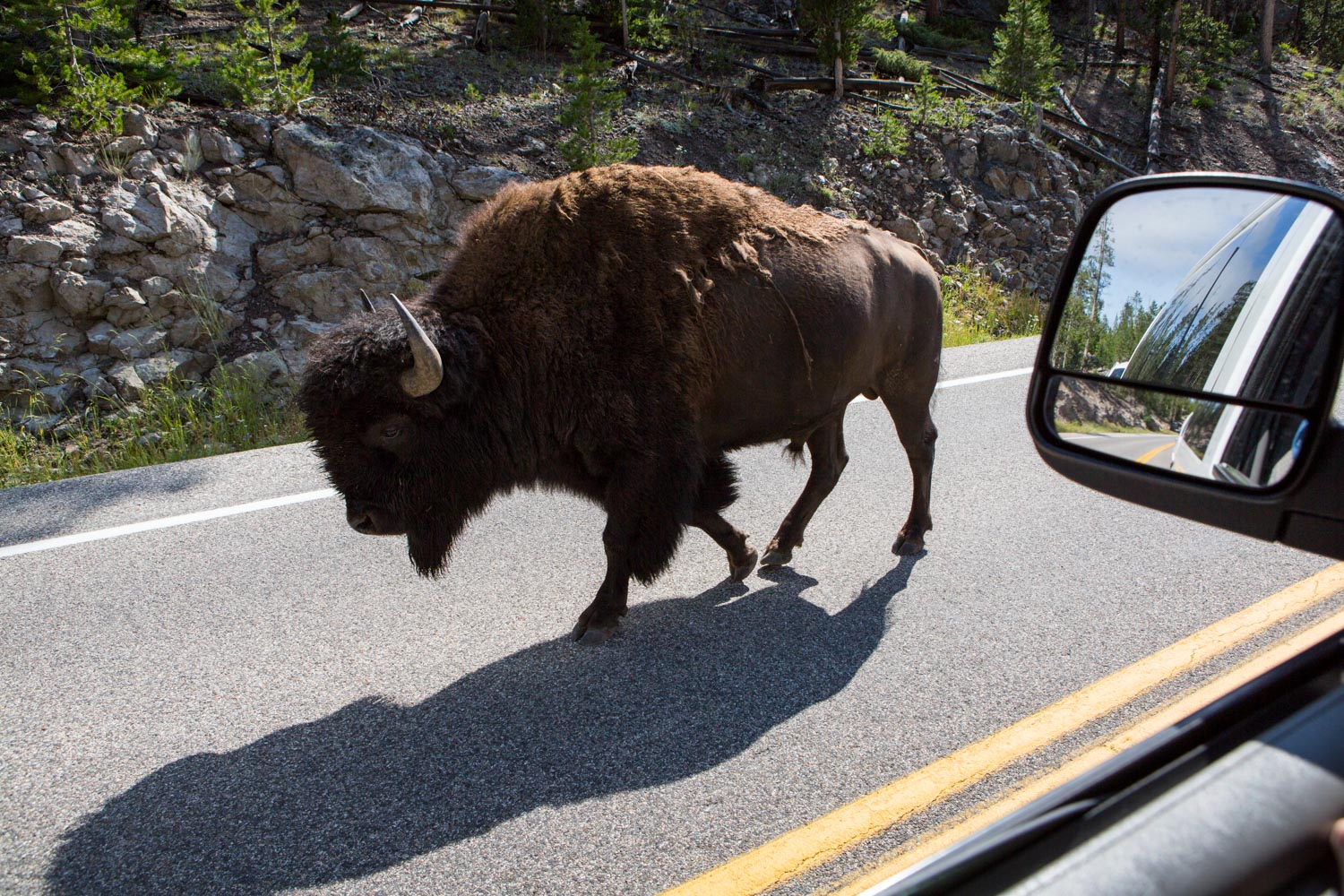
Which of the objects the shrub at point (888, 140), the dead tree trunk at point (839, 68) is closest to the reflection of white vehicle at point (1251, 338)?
the shrub at point (888, 140)

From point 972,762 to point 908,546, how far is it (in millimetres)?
2035

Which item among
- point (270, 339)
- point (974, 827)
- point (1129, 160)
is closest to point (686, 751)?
point (974, 827)

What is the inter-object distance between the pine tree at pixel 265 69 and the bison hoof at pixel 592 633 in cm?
899

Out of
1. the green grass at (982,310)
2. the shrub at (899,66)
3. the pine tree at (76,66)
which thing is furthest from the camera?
the shrub at (899,66)

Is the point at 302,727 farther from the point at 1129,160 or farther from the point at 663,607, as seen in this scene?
the point at 1129,160

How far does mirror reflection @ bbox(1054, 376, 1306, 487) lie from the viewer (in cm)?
178

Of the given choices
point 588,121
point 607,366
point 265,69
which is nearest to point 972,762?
point 607,366

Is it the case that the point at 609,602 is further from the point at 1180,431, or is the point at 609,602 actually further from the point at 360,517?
the point at 1180,431

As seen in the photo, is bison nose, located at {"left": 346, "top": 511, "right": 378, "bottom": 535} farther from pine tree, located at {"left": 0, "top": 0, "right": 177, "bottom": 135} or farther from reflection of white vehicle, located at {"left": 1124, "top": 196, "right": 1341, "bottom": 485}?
pine tree, located at {"left": 0, "top": 0, "right": 177, "bottom": 135}

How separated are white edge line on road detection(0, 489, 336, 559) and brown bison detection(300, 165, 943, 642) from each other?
155cm

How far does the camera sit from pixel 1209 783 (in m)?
1.41

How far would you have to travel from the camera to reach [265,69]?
11.1 meters

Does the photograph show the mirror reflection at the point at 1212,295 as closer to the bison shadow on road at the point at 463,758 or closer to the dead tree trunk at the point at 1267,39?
the bison shadow on road at the point at 463,758

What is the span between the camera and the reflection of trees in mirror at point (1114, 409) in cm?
208
